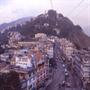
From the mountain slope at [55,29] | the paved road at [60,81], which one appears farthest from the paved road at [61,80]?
the mountain slope at [55,29]

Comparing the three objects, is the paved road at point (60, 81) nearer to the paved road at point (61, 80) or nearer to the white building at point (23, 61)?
the paved road at point (61, 80)

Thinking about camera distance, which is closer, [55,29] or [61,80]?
[61,80]

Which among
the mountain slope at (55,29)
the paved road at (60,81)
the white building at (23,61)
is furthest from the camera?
the mountain slope at (55,29)

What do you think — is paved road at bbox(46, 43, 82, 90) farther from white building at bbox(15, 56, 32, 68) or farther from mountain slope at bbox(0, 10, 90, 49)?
mountain slope at bbox(0, 10, 90, 49)

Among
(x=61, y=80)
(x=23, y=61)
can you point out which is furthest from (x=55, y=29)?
(x=23, y=61)

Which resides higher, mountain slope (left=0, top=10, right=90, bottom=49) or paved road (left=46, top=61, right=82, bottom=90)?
mountain slope (left=0, top=10, right=90, bottom=49)

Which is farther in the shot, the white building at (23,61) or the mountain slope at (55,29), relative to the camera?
the mountain slope at (55,29)

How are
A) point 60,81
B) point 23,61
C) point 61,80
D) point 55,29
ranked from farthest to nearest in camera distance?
point 55,29
point 61,80
point 60,81
point 23,61

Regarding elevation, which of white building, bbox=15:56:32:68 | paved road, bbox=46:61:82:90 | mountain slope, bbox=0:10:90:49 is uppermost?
mountain slope, bbox=0:10:90:49

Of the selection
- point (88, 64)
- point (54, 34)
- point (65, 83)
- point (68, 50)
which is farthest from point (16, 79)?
point (54, 34)

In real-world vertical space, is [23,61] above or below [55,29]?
below

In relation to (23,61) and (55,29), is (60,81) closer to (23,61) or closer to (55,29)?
(23,61)

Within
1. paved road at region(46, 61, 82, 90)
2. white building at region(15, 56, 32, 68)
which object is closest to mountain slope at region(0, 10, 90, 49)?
paved road at region(46, 61, 82, 90)
